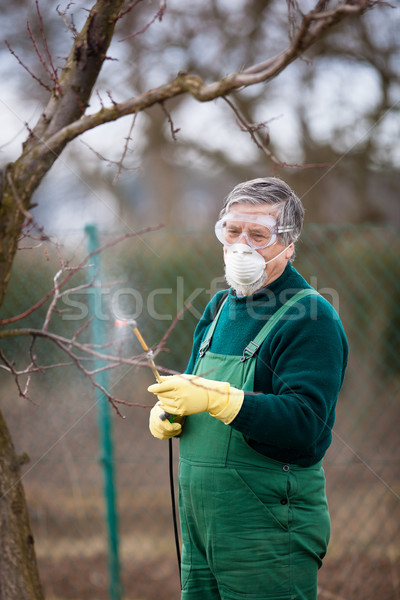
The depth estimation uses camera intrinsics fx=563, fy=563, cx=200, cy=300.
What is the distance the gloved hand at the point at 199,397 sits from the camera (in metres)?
1.67

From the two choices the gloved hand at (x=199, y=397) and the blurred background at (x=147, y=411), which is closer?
the gloved hand at (x=199, y=397)

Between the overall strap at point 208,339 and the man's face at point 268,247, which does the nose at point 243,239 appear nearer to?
the man's face at point 268,247

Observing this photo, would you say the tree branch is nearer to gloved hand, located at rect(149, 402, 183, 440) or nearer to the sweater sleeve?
the sweater sleeve

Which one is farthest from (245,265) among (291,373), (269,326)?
(291,373)

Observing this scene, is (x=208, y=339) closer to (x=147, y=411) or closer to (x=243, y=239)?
(x=243, y=239)

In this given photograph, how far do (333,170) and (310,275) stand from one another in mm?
2831

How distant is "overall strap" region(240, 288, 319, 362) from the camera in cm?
181

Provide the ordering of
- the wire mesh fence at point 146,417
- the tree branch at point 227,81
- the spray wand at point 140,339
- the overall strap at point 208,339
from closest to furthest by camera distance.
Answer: the tree branch at point 227,81, the spray wand at point 140,339, the overall strap at point 208,339, the wire mesh fence at point 146,417

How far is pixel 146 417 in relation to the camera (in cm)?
374

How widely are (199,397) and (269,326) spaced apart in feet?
1.09

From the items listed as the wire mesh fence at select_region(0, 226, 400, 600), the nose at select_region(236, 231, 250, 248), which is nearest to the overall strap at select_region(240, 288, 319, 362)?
the nose at select_region(236, 231, 250, 248)

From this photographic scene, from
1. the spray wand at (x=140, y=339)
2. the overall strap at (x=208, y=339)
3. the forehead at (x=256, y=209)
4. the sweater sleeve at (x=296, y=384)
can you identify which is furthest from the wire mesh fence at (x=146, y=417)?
the sweater sleeve at (x=296, y=384)

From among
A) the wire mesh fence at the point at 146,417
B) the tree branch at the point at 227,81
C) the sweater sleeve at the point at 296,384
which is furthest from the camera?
the wire mesh fence at the point at 146,417

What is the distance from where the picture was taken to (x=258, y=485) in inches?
69.6
